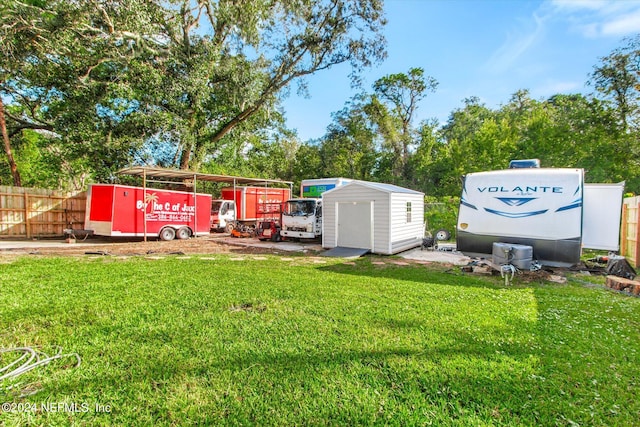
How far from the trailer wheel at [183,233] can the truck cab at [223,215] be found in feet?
10.1

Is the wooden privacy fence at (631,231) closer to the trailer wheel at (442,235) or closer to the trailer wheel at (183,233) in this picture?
the trailer wheel at (442,235)

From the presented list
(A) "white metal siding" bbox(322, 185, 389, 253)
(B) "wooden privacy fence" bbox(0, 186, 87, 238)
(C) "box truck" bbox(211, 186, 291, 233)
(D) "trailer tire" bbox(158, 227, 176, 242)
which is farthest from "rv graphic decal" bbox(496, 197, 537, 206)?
(B) "wooden privacy fence" bbox(0, 186, 87, 238)

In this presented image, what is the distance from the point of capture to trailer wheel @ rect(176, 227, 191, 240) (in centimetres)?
1442

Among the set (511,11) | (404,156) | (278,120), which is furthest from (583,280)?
(404,156)

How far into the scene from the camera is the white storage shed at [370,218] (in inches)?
419

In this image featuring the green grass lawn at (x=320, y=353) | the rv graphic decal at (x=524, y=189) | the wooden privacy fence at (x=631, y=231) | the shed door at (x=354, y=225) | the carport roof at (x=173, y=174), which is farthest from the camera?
the carport roof at (x=173, y=174)

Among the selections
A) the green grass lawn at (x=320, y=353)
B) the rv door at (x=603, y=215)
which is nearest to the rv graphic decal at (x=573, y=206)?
the rv door at (x=603, y=215)

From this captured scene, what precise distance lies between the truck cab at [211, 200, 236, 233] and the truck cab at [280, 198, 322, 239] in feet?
17.8

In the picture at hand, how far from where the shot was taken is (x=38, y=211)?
1421 cm

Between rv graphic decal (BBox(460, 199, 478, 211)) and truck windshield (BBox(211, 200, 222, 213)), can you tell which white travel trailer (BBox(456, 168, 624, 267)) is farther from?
truck windshield (BBox(211, 200, 222, 213))

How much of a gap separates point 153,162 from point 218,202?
451cm

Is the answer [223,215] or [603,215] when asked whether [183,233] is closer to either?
[223,215]

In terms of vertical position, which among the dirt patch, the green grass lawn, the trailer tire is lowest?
the green grass lawn

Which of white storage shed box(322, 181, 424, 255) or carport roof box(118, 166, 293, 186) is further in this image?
carport roof box(118, 166, 293, 186)
